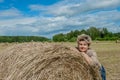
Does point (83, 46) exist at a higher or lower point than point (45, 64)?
higher

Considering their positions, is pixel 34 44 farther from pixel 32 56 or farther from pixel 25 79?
pixel 25 79

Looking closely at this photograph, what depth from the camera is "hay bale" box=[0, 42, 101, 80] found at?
5887 millimetres

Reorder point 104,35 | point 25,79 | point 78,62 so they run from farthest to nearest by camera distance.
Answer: point 104,35, point 78,62, point 25,79

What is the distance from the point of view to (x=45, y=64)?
235 inches

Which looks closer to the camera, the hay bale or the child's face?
the hay bale

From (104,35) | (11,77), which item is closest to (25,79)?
(11,77)

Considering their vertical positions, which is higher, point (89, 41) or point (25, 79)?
point (89, 41)

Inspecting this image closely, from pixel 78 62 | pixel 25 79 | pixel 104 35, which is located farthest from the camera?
pixel 104 35

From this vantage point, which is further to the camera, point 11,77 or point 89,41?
point 89,41

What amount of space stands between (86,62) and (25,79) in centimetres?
139

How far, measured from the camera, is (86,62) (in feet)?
20.9

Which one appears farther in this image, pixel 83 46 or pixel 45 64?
pixel 83 46

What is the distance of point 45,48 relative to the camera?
6.11 m

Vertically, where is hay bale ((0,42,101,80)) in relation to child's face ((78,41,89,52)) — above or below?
below
